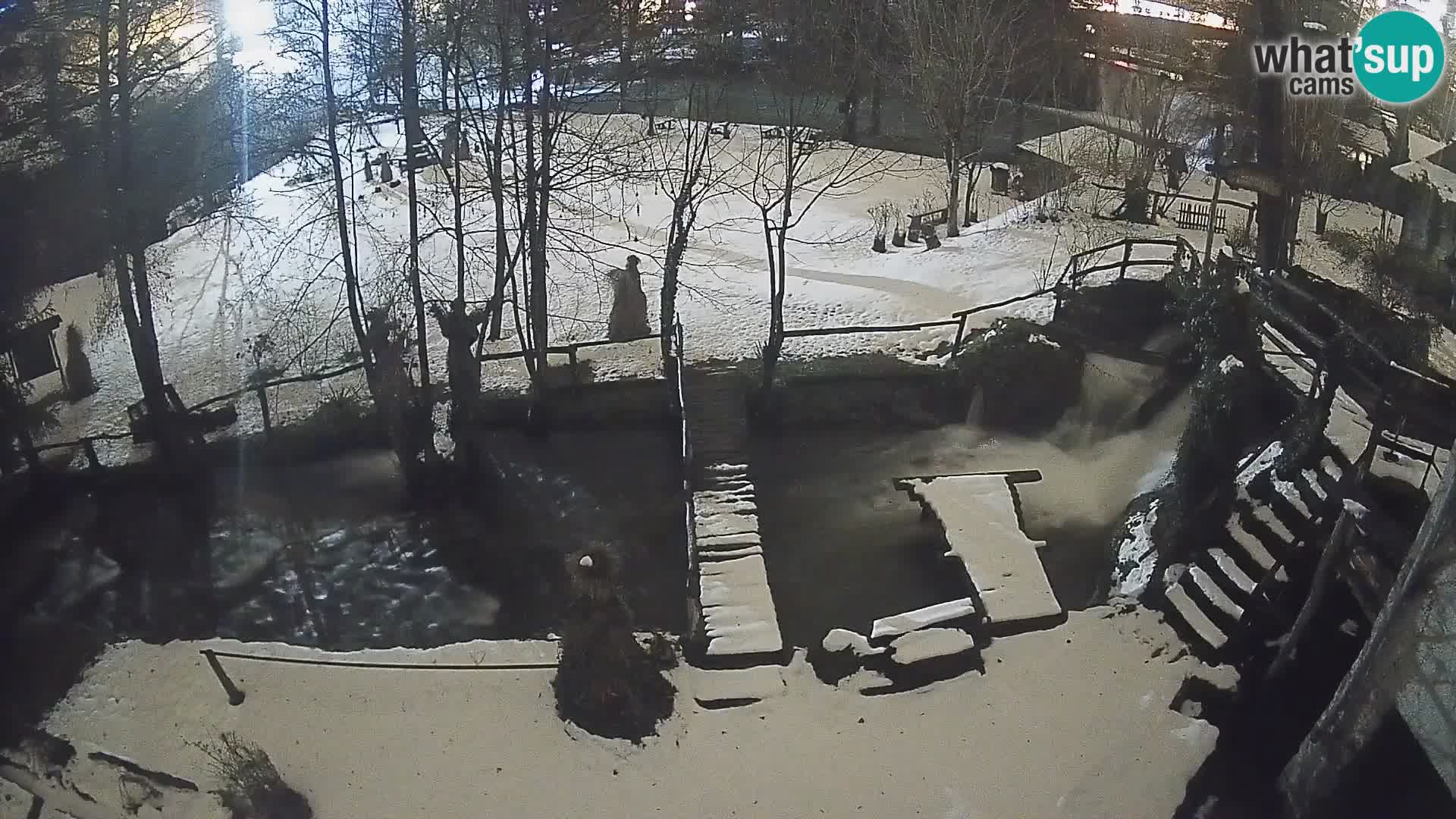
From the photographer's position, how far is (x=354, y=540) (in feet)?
42.0

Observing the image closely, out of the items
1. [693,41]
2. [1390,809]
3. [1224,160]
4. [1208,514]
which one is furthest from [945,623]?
[1224,160]

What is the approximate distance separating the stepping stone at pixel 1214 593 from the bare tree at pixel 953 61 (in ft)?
39.4

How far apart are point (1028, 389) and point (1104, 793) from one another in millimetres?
7217

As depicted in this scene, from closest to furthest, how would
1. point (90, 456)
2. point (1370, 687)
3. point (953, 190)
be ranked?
1. point (1370, 687)
2. point (90, 456)
3. point (953, 190)

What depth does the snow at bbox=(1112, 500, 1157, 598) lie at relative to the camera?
35.1 ft

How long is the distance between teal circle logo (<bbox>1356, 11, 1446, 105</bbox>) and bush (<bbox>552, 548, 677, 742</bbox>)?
44.4 ft

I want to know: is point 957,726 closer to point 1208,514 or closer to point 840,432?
point 1208,514

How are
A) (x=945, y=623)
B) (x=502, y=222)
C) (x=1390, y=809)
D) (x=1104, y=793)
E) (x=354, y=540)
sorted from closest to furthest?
(x=1390, y=809), (x=1104, y=793), (x=945, y=623), (x=354, y=540), (x=502, y=222)

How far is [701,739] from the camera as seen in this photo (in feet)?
28.9

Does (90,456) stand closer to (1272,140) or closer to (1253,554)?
(1253,554)

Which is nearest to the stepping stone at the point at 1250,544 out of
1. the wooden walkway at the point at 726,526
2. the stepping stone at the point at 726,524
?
the wooden walkway at the point at 726,526

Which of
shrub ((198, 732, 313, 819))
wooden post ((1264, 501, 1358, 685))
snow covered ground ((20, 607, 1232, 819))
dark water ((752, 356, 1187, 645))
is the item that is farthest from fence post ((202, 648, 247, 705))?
wooden post ((1264, 501, 1358, 685))

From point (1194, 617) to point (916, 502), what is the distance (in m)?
3.77

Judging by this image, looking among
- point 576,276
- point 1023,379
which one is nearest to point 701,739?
point 1023,379
